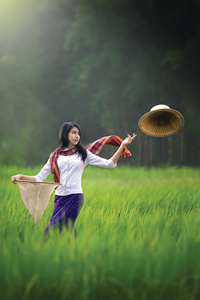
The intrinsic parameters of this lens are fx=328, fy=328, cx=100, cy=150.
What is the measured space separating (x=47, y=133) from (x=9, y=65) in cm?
318

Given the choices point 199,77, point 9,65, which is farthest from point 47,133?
point 199,77

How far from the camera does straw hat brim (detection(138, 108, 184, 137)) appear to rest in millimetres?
3303

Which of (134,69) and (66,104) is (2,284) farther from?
(66,104)

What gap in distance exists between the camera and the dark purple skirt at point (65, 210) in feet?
8.93

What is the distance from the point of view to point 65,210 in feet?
9.02

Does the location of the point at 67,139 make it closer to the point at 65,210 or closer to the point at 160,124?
the point at 65,210

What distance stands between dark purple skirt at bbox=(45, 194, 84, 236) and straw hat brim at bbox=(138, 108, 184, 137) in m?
1.05

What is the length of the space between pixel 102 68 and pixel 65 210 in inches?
405

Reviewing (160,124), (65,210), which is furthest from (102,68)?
(65,210)

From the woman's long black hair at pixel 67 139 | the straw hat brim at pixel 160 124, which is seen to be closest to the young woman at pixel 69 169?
the woman's long black hair at pixel 67 139

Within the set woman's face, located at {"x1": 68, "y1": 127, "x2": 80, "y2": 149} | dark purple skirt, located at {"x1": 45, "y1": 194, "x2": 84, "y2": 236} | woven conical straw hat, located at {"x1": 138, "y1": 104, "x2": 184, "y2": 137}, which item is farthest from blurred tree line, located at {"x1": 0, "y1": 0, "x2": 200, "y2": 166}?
dark purple skirt, located at {"x1": 45, "y1": 194, "x2": 84, "y2": 236}

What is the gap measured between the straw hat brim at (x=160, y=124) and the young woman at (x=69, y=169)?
501 millimetres

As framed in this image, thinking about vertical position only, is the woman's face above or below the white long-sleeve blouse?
above

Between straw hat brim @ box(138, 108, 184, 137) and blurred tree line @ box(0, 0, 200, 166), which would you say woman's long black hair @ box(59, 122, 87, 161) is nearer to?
straw hat brim @ box(138, 108, 184, 137)
